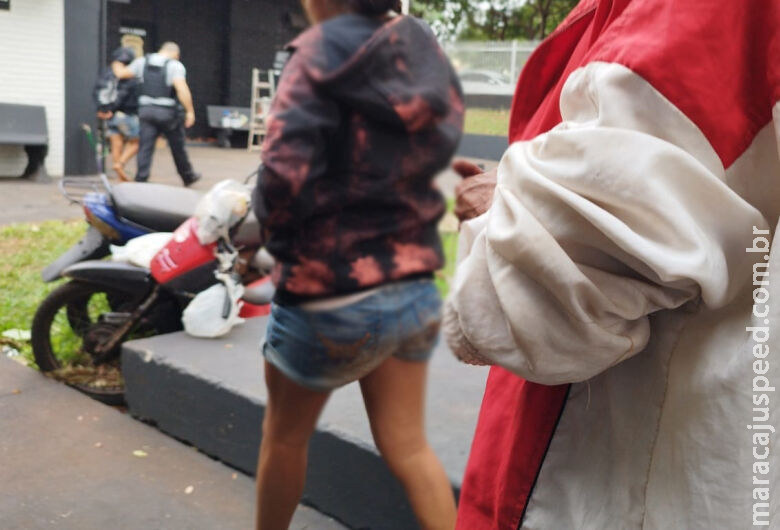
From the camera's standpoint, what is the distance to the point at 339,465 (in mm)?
1858

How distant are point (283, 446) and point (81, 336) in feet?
4.56

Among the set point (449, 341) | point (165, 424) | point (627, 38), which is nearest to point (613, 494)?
point (449, 341)

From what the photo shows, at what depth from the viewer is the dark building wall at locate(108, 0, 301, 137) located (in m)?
0.57

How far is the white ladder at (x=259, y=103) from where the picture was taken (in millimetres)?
475

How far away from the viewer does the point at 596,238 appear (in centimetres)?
67

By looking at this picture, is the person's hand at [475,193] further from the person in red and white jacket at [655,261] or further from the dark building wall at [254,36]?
the dark building wall at [254,36]

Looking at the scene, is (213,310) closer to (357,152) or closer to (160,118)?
(160,118)

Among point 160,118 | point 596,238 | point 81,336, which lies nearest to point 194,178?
point 160,118

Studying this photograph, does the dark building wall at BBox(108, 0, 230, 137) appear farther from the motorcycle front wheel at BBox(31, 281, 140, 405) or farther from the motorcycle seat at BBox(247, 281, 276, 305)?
the motorcycle front wheel at BBox(31, 281, 140, 405)

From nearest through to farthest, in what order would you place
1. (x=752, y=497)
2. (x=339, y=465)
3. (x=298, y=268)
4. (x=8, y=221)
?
(x=298, y=268) → (x=752, y=497) → (x=8, y=221) → (x=339, y=465)

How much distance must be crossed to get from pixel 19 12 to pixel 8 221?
0.29m

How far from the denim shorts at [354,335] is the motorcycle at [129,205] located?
0.21 m

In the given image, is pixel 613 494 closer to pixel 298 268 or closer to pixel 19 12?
pixel 298 268

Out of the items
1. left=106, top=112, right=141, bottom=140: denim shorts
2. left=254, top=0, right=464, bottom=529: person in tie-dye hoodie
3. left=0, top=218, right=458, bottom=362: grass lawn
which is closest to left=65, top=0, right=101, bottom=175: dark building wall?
left=106, top=112, right=141, bottom=140: denim shorts
